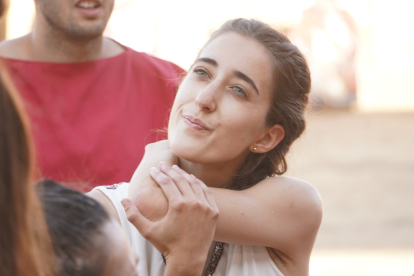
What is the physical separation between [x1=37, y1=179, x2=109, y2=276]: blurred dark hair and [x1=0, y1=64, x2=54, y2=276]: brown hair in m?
0.05

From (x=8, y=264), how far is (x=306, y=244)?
0.90 meters

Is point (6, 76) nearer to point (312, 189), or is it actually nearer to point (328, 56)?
point (312, 189)

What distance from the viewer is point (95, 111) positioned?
78.6 inches

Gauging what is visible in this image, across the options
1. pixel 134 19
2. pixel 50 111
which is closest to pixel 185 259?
pixel 50 111

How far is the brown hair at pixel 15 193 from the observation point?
2.03 feet

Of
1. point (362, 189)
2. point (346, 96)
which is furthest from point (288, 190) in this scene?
point (346, 96)

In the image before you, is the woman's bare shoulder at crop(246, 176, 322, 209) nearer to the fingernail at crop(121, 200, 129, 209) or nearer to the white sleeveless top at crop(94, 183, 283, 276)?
the white sleeveless top at crop(94, 183, 283, 276)

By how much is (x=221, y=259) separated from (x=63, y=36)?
3.75ft

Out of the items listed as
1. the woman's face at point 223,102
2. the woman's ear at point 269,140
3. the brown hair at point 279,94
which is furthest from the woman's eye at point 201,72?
the woman's ear at point 269,140

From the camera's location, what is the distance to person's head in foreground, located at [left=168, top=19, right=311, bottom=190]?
133 centimetres

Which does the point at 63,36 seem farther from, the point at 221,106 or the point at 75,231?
the point at 75,231

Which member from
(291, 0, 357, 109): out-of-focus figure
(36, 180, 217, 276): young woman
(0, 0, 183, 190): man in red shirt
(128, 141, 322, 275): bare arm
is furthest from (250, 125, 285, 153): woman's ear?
(291, 0, 357, 109): out-of-focus figure

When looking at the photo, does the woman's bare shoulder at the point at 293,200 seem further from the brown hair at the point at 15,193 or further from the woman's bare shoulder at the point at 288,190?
the brown hair at the point at 15,193

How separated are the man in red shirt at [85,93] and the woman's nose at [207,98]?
2.13ft
